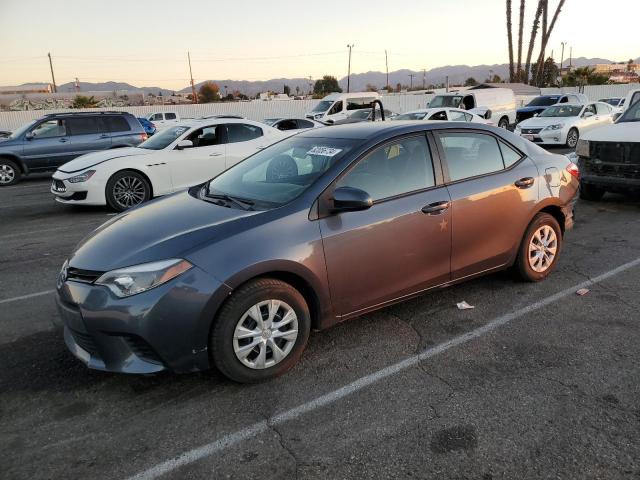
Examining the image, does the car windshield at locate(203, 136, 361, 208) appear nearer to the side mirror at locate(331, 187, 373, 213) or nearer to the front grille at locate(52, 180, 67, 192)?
the side mirror at locate(331, 187, 373, 213)

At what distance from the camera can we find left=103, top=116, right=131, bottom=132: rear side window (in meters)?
13.6

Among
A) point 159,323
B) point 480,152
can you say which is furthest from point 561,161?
point 159,323

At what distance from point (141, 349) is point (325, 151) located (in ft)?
6.46

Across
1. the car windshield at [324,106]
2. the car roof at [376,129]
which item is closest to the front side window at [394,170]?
the car roof at [376,129]

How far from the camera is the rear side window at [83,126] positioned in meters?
13.3

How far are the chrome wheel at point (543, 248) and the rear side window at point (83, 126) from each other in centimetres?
1195

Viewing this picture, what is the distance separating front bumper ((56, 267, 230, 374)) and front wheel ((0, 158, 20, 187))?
12188 millimetres

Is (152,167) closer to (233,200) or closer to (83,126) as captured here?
(83,126)

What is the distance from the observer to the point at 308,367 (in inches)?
142

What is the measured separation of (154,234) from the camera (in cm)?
340

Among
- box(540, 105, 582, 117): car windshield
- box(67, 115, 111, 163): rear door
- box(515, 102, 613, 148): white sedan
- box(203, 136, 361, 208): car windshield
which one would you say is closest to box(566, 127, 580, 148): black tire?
box(515, 102, 613, 148): white sedan

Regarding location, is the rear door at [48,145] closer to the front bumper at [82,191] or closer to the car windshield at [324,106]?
the front bumper at [82,191]

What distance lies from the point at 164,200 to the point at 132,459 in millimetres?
2187

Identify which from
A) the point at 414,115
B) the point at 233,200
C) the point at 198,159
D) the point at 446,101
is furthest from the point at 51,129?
the point at 446,101
